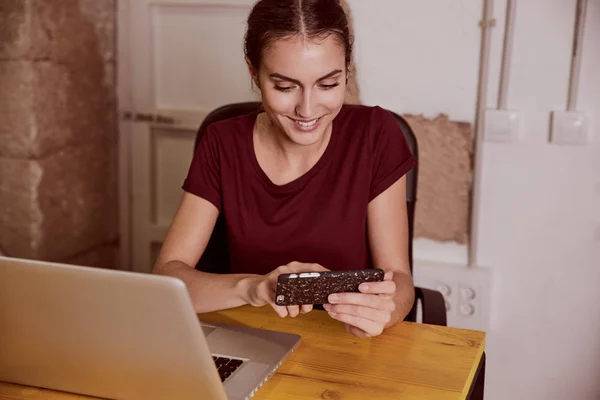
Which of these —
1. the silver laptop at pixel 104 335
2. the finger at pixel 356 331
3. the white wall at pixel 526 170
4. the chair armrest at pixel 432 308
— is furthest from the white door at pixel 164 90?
the silver laptop at pixel 104 335

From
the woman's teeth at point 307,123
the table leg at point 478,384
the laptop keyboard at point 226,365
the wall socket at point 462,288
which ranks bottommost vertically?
the wall socket at point 462,288

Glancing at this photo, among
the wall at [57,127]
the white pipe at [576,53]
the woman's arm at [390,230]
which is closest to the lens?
the woman's arm at [390,230]

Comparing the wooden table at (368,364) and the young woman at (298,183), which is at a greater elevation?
the young woman at (298,183)

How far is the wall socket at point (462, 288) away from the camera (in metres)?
2.30

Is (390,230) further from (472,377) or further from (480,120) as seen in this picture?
(480,120)

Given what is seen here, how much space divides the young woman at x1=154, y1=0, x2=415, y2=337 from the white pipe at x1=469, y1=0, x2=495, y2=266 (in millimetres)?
576

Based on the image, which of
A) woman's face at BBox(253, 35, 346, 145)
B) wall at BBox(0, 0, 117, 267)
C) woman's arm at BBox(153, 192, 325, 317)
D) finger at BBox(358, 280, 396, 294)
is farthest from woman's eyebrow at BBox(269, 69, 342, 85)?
wall at BBox(0, 0, 117, 267)

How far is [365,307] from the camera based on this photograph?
47.6 inches

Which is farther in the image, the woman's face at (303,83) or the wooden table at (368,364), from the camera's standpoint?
the woman's face at (303,83)

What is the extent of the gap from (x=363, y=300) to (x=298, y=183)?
1.73ft

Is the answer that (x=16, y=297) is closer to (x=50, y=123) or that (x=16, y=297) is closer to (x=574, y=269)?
(x=50, y=123)

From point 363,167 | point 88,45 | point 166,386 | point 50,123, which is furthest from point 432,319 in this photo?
point 88,45

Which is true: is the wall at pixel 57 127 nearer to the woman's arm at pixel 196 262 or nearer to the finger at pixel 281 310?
the woman's arm at pixel 196 262

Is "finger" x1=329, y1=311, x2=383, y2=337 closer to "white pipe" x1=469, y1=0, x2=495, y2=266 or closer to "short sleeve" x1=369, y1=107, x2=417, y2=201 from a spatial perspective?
"short sleeve" x1=369, y1=107, x2=417, y2=201
